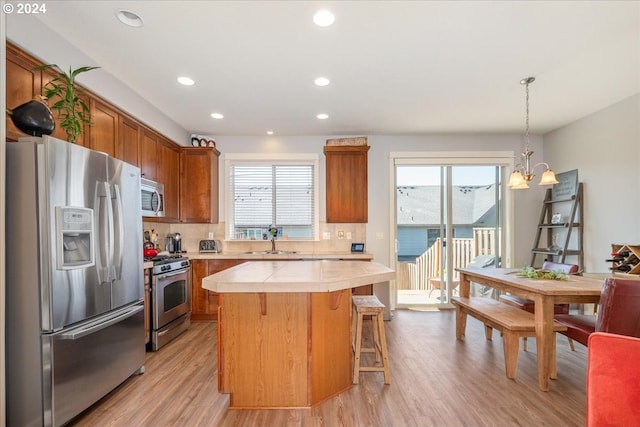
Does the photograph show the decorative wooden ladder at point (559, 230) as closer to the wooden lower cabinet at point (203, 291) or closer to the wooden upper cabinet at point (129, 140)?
the wooden lower cabinet at point (203, 291)

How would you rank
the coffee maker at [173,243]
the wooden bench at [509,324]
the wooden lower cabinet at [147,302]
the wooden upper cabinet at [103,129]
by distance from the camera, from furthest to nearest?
1. the coffee maker at [173,243]
2. the wooden lower cabinet at [147,302]
3. the wooden upper cabinet at [103,129]
4. the wooden bench at [509,324]

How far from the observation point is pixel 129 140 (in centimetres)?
333

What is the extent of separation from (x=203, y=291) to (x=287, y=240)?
1.39m

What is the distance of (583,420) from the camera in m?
2.07

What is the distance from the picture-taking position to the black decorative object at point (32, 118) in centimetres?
196

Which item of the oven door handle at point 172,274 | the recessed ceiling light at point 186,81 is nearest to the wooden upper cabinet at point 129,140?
the recessed ceiling light at point 186,81

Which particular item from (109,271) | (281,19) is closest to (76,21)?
(281,19)

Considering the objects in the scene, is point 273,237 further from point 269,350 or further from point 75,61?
point 75,61

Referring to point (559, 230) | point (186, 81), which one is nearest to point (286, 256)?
point (186, 81)

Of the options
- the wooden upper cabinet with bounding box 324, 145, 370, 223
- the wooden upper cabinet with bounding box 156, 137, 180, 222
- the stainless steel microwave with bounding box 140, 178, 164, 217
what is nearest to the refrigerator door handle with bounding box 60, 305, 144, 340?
the stainless steel microwave with bounding box 140, 178, 164, 217

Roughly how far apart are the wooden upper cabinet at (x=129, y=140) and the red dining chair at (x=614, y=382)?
3801 millimetres

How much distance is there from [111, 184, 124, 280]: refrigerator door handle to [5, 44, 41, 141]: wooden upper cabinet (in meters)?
0.64

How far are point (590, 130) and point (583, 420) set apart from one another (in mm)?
3562

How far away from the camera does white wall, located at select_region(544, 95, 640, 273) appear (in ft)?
11.5
